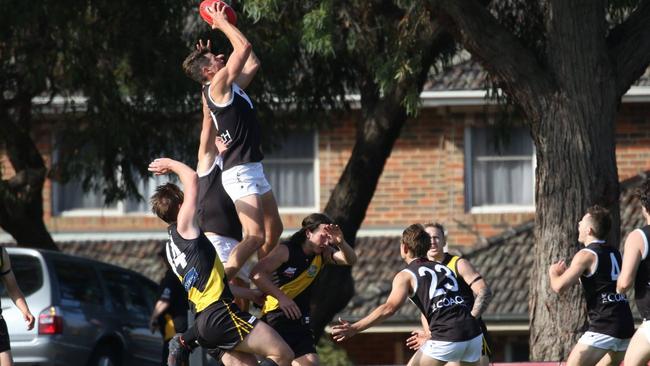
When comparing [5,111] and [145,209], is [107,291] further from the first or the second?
[145,209]

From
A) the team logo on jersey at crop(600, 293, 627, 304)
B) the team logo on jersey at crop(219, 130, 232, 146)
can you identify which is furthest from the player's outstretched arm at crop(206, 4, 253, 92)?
the team logo on jersey at crop(600, 293, 627, 304)

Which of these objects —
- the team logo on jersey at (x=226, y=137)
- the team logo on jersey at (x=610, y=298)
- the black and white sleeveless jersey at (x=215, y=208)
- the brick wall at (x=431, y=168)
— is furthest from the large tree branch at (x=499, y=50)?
the brick wall at (x=431, y=168)

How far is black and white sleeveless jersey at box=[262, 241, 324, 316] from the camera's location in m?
12.3

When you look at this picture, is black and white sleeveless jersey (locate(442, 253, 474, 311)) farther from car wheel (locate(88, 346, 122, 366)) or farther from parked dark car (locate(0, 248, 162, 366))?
car wheel (locate(88, 346, 122, 366))

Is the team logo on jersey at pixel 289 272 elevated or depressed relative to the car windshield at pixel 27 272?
elevated

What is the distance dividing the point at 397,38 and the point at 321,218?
4586 millimetres

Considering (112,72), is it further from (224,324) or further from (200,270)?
(224,324)

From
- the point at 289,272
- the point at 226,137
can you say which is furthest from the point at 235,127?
the point at 289,272

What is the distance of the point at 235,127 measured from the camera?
460 inches

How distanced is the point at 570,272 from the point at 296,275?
2.14m

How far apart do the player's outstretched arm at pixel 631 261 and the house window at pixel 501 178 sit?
14.8m

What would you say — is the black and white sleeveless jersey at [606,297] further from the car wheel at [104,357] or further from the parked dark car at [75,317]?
the car wheel at [104,357]

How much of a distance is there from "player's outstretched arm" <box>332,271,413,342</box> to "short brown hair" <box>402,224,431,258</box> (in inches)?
8.3

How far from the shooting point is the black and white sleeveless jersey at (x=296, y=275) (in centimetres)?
1227
